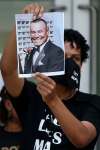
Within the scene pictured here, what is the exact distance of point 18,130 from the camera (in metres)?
2.71

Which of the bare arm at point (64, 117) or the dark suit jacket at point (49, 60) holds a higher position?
the dark suit jacket at point (49, 60)

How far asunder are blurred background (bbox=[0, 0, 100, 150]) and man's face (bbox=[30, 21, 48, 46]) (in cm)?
137

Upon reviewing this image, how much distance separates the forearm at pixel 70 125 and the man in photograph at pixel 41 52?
147 millimetres

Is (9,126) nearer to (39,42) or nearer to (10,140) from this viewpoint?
(10,140)

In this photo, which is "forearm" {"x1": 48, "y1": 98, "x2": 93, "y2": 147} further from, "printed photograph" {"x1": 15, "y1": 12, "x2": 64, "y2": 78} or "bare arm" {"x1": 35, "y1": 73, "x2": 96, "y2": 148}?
"printed photograph" {"x1": 15, "y1": 12, "x2": 64, "y2": 78}

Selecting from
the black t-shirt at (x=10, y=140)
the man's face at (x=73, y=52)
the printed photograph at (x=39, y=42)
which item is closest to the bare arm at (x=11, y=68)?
the printed photograph at (x=39, y=42)

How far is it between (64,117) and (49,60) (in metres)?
0.23

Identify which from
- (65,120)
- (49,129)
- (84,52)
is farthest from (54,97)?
(84,52)

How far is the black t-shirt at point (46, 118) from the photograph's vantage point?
2.21m

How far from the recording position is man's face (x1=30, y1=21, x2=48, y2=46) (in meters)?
2.04

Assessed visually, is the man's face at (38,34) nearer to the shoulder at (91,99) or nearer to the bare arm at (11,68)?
the bare arm at (11,68)

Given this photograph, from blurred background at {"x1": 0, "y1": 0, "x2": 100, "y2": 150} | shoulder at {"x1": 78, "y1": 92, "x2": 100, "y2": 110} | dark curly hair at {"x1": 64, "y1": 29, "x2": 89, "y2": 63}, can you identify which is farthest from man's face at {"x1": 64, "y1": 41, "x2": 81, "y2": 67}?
blurred background at {"x1": 0, "y1": 0, "x2": 100, "y2": 150}

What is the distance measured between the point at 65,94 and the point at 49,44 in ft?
1.16

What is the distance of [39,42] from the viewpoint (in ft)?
6.72
